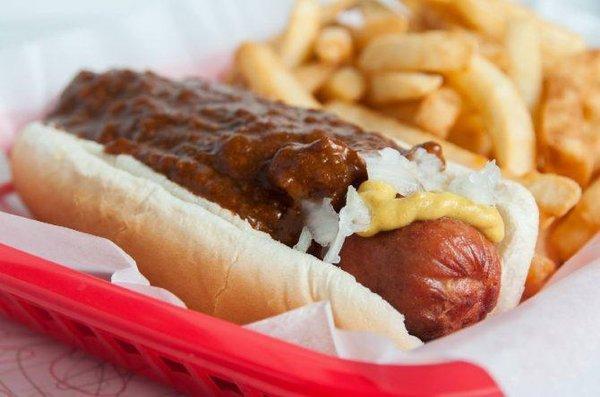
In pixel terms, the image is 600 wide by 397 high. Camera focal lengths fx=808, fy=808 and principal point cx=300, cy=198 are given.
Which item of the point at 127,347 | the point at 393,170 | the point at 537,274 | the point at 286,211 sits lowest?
the point at 537,274

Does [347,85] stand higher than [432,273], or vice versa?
[432,273]

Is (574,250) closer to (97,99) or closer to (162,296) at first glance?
(162,296)

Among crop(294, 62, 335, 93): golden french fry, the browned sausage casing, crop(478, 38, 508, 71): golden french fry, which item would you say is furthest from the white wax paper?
crop(478, 38, 508, 71): golden french fry

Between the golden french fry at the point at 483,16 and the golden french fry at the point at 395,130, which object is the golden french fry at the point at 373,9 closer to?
the golden french fry at the point at 483,16

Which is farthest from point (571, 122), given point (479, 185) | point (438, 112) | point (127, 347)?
point (127, 347)

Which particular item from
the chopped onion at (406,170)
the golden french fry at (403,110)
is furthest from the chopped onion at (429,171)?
the golden french fry at (403,110)

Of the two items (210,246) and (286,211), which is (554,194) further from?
(210,246)

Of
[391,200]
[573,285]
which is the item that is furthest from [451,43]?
[573,285]
